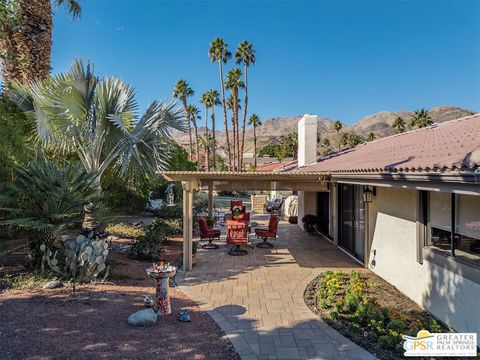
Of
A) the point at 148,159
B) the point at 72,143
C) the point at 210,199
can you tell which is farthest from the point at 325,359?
the point at 210,199

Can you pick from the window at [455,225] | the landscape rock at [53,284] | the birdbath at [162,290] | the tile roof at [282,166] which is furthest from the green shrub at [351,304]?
the tile roof at [282,166]

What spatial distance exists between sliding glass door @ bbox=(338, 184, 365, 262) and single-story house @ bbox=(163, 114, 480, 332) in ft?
0.10

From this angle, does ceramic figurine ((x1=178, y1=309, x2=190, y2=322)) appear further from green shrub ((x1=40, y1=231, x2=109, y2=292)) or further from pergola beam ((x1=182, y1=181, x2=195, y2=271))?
pergola beam ((x1=182, y1=181, x2=195, y2=271))

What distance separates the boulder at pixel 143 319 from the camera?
17.0 feet

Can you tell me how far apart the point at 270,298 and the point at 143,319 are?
2.76 m

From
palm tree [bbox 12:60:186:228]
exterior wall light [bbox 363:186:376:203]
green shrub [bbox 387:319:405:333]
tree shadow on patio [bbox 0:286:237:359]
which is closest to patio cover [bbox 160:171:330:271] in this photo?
exterior wall light [bbox 363:186:376:203]

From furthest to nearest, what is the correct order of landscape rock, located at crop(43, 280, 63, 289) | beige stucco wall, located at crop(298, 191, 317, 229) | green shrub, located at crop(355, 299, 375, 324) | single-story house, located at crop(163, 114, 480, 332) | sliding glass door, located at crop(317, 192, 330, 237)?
beige stucco wall, located at crop(298, 191, 317, 229)
sliding glass door, located at crop(317, 192, 330, 237)
landscape rock, located at crop(43, 280, 63, 289)
green shrub, located at crop(355, 299, 375, 324)
single-story house, located at crop(163, 114, 480, 332)

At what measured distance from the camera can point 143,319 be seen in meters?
5.19

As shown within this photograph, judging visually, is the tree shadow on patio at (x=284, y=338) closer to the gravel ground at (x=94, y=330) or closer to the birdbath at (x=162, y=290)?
the gravel ground at (x=94, y=330)

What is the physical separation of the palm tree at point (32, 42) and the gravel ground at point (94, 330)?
886 cm

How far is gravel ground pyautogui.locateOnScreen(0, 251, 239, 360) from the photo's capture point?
171 inches

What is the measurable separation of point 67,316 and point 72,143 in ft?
18.2

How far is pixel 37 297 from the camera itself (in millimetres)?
6043

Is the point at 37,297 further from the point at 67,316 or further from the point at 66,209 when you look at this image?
the point at 66,209
